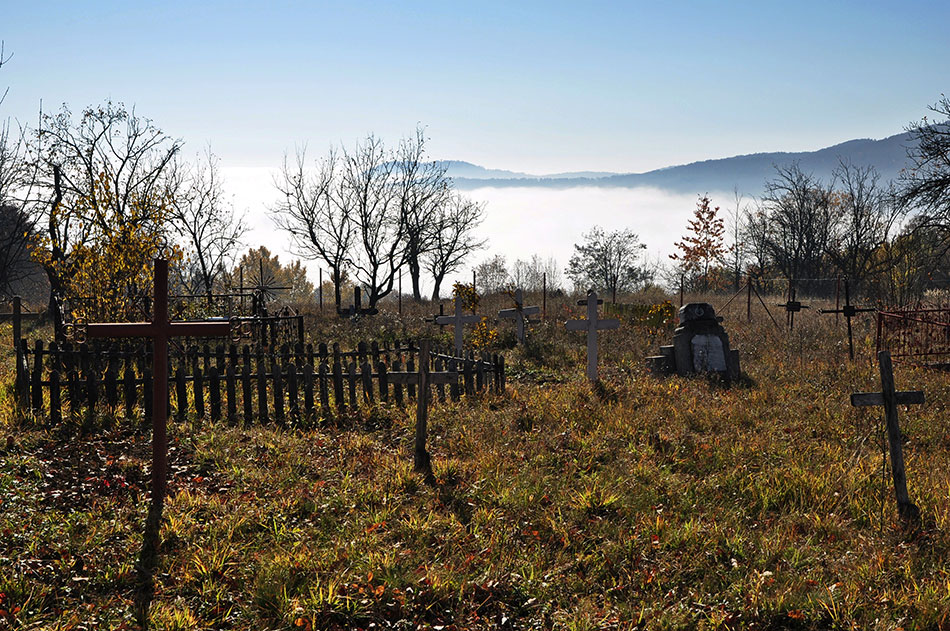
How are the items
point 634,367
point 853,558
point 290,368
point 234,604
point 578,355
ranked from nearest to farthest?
point 234,604 < point 853,558 < point 290,368 < point 634,367 < point 578,355

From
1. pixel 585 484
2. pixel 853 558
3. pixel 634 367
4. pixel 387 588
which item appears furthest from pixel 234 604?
pixel 634 367

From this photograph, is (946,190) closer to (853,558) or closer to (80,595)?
(853,558)

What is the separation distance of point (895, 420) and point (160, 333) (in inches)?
295

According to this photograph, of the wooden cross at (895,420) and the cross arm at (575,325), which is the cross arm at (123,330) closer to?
the wooden cross at (895,420)

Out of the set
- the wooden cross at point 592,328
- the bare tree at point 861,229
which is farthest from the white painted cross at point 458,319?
the bare tree at point 861,229

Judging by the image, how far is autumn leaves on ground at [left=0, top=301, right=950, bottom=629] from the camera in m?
4.81

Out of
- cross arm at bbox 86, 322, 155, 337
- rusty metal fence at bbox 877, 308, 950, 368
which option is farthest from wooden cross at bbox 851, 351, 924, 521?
rusty metal fence at bbox 877, 308, 950, 368

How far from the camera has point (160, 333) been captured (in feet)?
22.0

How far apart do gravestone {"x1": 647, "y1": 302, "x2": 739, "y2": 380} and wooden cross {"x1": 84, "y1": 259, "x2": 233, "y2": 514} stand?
969cm

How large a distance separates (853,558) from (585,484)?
2.52m

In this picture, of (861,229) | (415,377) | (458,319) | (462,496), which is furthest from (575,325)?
(861,229)

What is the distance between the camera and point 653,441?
27.6 ft

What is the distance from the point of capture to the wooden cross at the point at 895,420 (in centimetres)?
634

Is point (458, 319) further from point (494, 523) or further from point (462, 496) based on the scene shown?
point (494, 523)
